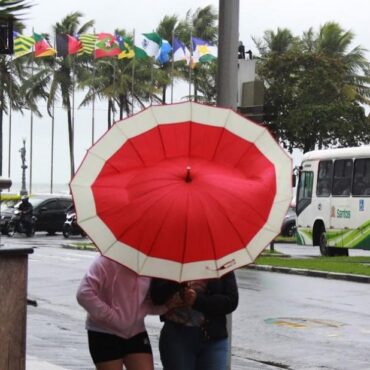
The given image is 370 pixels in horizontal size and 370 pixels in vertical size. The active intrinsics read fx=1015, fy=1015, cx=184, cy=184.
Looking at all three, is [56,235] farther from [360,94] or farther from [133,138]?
[133,138]

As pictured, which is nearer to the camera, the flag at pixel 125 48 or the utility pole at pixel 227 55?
the utility pole at pixel 227 55

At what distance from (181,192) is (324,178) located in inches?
984

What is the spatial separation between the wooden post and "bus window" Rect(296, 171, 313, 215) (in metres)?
24.0

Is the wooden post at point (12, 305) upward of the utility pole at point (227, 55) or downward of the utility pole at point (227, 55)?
downward

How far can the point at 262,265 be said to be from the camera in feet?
76.7

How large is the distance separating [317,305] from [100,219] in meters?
11.6

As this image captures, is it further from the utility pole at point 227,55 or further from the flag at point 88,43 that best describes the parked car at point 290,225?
the utility pole at point 227,55

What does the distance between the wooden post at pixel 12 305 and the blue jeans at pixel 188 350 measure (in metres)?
1.31

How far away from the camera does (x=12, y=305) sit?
6.00 metres

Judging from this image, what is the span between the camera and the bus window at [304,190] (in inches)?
1172

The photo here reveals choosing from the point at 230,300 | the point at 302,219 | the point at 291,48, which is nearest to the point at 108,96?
the point at 291,48

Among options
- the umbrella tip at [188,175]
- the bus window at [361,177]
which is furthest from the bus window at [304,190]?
the umbrella tip at [188,175]

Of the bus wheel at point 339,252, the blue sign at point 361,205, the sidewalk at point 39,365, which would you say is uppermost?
the blue sign at point 361,205

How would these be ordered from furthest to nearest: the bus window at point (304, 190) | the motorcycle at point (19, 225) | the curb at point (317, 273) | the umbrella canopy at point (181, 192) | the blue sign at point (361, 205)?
the motorcycle at point (19, 225), the bus window at point (304, 190), the blue sign at point (361, 205), the curb at point (317, 273), the umbrella canopy at point (181, 192)
